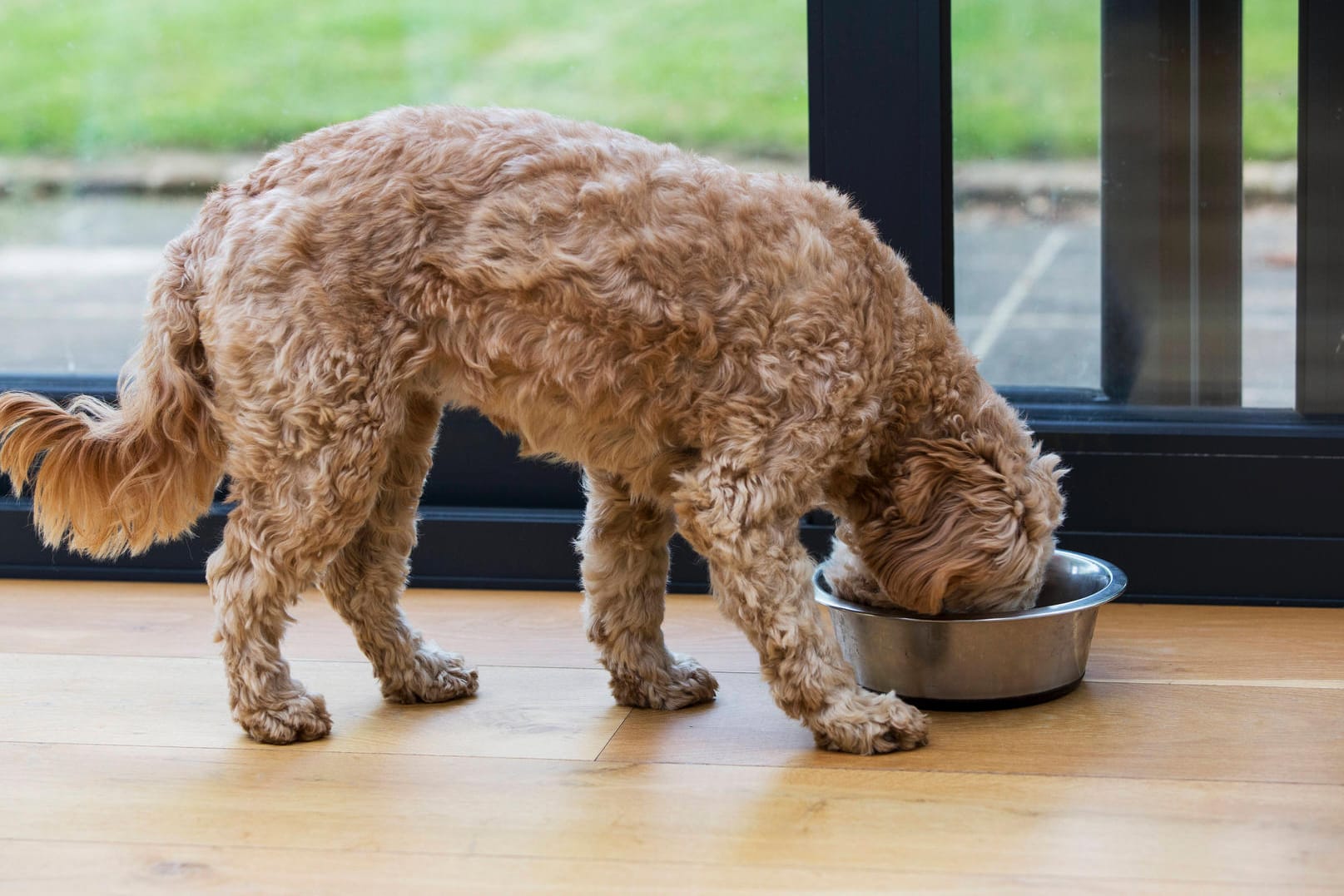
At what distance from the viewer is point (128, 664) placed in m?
3.40

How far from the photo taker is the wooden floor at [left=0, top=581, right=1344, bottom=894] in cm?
228

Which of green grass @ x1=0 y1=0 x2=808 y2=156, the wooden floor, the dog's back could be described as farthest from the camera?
green grass @ x1=0 y1=0 x2=808 y2=156

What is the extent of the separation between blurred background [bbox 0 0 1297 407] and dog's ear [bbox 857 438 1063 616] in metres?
1.14

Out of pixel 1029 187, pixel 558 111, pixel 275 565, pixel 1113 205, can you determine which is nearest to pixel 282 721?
pixel 275 565

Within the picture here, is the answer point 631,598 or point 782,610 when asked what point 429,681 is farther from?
point 782,610

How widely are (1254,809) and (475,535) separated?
2.27 meters

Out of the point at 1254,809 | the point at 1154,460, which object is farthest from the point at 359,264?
the point at 1154,460

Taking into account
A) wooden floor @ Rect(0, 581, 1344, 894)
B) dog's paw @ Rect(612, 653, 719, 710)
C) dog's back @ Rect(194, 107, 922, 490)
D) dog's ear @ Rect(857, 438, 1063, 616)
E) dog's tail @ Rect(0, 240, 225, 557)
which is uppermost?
dog's back @ Rect(194, 107, 922, 490)

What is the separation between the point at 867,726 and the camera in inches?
107

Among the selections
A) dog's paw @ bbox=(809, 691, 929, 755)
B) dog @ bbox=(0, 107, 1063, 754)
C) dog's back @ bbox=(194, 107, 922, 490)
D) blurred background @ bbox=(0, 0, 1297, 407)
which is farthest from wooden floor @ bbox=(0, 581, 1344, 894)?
blurred background @ bbox=(0, 0, 1297, 407)

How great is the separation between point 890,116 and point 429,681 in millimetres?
1858

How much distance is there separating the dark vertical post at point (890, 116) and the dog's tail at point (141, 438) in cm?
171

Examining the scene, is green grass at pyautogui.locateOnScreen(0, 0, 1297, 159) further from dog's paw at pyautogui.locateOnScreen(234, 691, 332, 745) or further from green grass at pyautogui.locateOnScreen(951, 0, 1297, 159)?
dog's paw at pyautogui.locateOnScreen(234, 691, 332, 745)

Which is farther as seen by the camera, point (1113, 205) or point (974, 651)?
point (1113, 205)
